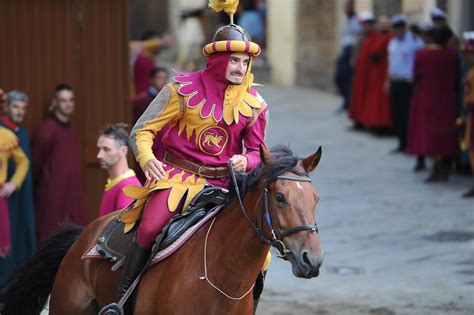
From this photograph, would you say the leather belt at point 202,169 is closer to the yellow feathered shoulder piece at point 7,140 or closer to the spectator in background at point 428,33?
the yellow feathered shoulder piece at point 7,140

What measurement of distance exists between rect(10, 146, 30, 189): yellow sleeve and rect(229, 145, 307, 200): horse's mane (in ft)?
15.2

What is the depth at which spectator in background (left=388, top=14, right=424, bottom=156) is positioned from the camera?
17938 mm

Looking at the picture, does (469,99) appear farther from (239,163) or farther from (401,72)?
(239,163)

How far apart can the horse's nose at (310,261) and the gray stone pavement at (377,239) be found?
161 inches

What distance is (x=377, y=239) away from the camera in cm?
1272

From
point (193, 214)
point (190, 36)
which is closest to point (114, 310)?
point (193, 214)

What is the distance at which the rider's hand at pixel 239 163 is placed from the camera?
6.44m

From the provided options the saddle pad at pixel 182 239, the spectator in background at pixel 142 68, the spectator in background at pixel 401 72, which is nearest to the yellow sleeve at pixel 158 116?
the saddle pad at pixel 182 239

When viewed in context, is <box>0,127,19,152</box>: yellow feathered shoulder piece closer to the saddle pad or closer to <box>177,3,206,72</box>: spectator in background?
the saddle pad

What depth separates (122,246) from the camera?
706 cm

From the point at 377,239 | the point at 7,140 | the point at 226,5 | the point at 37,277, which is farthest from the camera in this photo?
the point at 377,239

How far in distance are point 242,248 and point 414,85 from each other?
10841 mm

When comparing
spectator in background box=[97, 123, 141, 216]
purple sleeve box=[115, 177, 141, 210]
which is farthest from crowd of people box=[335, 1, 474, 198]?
purple sleeve box=[115, 177, 141, 210]

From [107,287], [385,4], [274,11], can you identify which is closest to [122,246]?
[107,287]
